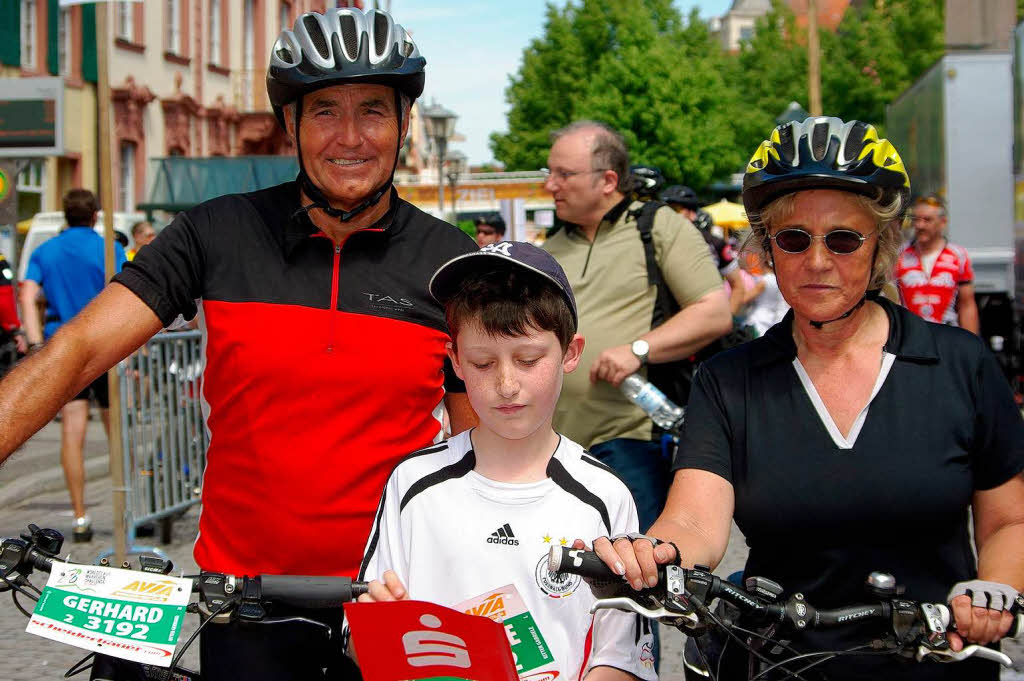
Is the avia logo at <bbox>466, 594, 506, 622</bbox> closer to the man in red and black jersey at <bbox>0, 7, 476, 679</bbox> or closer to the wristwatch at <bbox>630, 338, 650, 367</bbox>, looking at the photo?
the man in red and black jersey at <bbox>0, 7, 476, 679</bbox>

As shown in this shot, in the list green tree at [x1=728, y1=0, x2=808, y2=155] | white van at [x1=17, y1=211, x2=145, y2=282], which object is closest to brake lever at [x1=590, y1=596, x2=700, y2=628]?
white van at [x1=17, y1=211, x2=145, y2=282]

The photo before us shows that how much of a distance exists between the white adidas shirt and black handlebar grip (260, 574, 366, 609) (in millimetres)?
299

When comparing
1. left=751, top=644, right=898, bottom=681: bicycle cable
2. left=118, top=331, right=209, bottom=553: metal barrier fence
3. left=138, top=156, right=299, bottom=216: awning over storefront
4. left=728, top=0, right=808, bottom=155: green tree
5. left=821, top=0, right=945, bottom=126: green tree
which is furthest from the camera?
left=728, top=0, right=808, bottom=155: green tree

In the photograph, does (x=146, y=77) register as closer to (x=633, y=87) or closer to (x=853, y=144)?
(x=633, y=87)

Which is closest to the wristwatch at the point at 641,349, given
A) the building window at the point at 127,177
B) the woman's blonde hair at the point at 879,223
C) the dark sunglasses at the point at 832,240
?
the woman's blonde hair at the point at 879,223

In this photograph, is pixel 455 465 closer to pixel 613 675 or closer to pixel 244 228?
pixel 613 675

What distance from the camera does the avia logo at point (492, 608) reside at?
7.66 feet

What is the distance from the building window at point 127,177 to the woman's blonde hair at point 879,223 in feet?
80.9

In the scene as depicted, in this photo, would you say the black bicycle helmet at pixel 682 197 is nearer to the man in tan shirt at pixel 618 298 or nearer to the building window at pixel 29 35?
the man in tan shirt at pixel 618 298

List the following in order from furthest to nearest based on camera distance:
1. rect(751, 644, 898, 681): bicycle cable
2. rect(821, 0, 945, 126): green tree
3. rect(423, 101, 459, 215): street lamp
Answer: rect(821, 0, 945, 126): green tree < rect(423, 101, 459, 215): street lamp < rect(751, 644, 898, 681): bicycle cable

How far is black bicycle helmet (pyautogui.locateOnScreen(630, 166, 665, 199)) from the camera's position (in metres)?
5.32

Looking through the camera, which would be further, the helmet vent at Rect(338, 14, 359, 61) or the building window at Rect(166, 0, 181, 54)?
the building window at Rect(166, 0, 181, 54)

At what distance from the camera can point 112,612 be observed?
2.04 meters

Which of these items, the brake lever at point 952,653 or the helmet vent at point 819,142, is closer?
the brake lever at point 952,653
